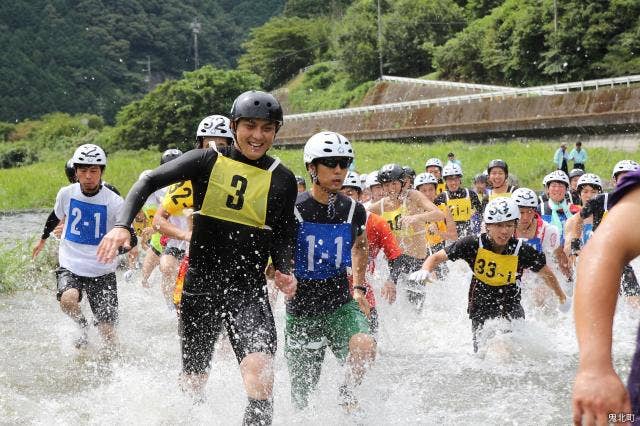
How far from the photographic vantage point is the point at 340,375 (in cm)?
589

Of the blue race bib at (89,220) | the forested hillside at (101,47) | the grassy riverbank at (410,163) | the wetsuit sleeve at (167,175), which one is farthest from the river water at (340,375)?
the forested hillside at (101,47)

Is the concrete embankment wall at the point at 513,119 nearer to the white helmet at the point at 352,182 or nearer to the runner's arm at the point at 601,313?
the white helmet at the point at 352,182

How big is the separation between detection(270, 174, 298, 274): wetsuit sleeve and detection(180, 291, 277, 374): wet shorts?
0.82ft

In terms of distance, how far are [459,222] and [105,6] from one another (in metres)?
118

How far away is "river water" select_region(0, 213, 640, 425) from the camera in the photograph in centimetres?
620

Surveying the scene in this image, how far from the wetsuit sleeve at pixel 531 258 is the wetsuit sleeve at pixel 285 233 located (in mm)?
3311

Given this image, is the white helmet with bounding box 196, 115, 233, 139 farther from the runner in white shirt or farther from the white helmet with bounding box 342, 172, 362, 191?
the white helmet with bounding box 342, 172, 362, 191

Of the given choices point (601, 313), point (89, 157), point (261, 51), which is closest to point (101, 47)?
point (261, 51)

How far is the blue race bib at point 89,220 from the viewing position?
26.9ft

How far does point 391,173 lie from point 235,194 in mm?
5148

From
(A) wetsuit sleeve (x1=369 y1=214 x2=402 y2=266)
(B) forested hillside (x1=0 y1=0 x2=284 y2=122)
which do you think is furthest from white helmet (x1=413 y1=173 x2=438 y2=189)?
(B) forested hillside (x1=0 y1=0 x2=284 y2=122)

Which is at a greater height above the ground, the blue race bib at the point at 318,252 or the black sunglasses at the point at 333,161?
the black sunglasses at the point at 333,161

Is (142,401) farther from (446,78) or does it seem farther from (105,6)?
(105,6)

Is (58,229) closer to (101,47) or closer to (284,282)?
(284,282)
